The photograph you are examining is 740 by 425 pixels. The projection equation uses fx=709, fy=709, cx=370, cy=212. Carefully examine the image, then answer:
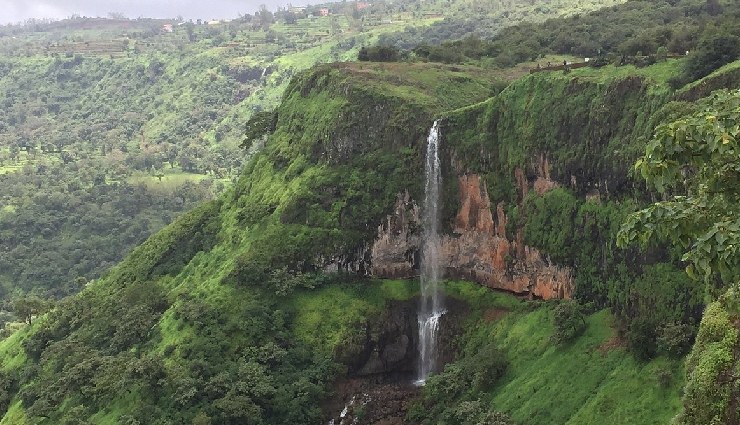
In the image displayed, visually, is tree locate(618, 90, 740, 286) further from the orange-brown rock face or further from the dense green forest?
the orange-brown rock face

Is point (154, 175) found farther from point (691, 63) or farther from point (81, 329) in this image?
point (691, 63)

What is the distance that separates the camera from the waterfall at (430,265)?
40750mm

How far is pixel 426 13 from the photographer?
15888 centimetres

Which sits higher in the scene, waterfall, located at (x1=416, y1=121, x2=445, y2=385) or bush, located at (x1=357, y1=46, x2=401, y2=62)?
bush, located at (x1=357, y1=46, x2=401, y2=62)

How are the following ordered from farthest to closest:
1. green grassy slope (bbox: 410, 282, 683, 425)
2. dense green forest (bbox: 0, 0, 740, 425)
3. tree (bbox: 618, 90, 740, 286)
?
1. dense green forest (bbox: 0, 0, 740, 425)
2. green grassy slope (bbox: 410, 282, 683, 425)
3. tree (bbox: 618, 90, 740, 286)

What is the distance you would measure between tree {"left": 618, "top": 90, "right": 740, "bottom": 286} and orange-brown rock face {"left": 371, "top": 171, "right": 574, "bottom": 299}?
87.8 ft

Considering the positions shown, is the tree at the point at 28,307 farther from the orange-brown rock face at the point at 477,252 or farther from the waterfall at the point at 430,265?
the waterfall at the point at 430,265

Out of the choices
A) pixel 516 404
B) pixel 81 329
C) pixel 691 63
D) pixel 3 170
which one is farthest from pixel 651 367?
pixel 3 170

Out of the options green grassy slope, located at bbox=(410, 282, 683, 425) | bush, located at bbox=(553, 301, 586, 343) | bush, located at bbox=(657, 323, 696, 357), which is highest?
bush, located at bbox=(657, 323, 696, 357)

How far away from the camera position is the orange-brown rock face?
37250 millimetres

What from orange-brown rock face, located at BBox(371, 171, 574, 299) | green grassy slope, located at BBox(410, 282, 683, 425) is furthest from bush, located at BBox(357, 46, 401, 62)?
green grassy slope, located at BBox(410, 282, 683, 425)

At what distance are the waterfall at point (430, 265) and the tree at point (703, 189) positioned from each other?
31.7m

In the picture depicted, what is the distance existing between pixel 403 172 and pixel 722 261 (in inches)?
1337

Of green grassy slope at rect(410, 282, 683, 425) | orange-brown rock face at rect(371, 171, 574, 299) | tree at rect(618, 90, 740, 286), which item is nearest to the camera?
tree at rect(618, 90, 740, 286)
